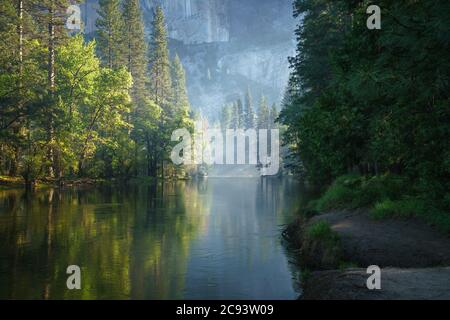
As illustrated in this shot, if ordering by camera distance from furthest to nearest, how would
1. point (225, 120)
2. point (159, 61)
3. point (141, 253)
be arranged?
point (225, 120)
point (159, 61)
point (141, 253)

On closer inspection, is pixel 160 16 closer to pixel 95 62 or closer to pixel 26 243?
pixel 95 62

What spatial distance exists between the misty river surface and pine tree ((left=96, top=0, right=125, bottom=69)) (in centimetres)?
4346

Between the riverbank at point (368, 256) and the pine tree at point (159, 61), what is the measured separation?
6715 centimetres

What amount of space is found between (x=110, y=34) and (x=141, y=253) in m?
58.0

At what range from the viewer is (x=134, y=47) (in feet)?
251

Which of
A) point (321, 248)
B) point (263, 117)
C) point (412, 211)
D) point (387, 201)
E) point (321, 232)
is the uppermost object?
point (263, 117)

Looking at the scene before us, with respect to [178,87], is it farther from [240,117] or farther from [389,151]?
[389,151]

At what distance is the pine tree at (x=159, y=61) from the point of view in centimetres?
8238

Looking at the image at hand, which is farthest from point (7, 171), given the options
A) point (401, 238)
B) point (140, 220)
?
point (401, 238)

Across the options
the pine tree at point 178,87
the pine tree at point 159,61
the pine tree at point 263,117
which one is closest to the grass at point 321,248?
the pine tree at point 159,61

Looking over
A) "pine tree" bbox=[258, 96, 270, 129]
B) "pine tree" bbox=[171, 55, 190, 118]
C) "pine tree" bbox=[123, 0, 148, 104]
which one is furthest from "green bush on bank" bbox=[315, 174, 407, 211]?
"pine tree" bbox=[258, 96, 270, 129]

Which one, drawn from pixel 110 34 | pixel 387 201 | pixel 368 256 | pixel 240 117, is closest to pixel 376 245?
pixel 368 256

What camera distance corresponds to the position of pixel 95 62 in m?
51.9

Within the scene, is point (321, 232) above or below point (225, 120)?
below
